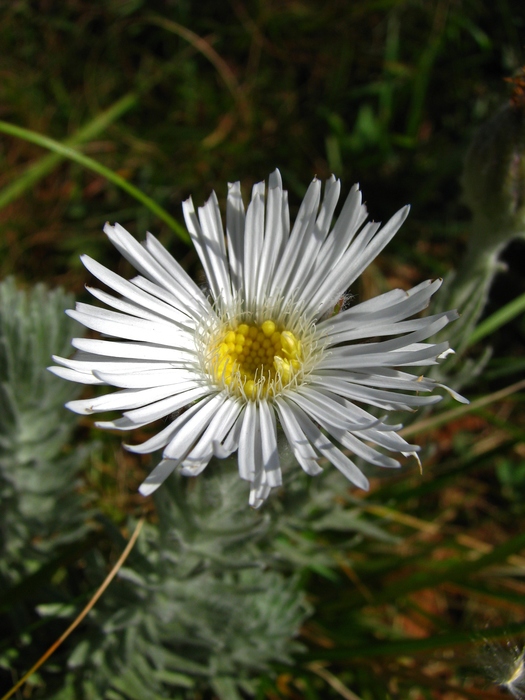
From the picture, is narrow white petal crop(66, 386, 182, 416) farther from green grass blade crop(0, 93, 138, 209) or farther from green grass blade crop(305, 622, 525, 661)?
green grass blade crop(0, 93, 138, 209)

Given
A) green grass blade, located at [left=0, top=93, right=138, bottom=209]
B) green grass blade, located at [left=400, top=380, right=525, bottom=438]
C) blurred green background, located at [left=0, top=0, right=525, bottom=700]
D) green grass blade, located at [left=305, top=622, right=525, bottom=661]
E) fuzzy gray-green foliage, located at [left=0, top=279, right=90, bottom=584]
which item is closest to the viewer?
green grass blade, located at [left=305, top=622, right=525, bottom=661]

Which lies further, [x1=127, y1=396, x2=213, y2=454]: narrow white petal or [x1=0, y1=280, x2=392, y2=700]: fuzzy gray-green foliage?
[x1=0, y1=280, x2=392, y2=700]: fuzzy gray-green foliage

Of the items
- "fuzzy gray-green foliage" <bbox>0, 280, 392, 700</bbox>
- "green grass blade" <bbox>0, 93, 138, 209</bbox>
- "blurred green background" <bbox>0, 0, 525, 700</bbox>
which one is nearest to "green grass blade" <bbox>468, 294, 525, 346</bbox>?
"blurred green background" <bbox>0, 0, 525, 700</bbox>

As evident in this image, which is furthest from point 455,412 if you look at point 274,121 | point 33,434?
point 274,121

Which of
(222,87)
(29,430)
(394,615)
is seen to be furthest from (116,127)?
(394,615)

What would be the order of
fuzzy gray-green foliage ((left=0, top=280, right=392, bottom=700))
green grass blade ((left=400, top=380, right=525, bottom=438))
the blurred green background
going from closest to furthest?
fuzzy gray-green foliage ((left=0, top=280, right=392, bottom=700)) → green grass blade ((left=400, top=380, right=525, bottom=438)) → the blurred green background

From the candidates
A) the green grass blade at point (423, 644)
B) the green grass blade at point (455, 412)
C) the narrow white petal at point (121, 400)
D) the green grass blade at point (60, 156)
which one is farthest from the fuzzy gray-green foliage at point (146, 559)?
the green grass blade at point (60, 156)

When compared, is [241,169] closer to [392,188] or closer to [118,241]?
[392,188]
